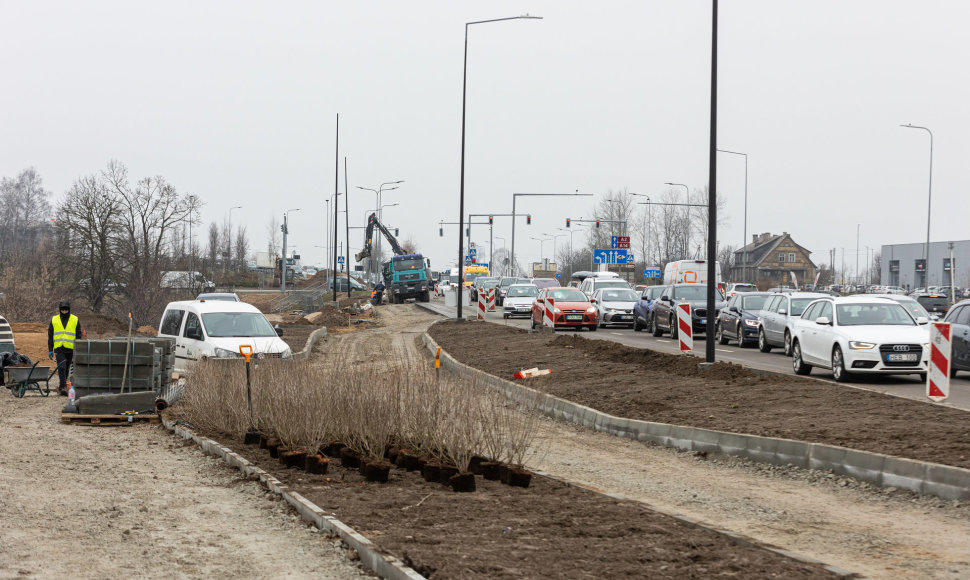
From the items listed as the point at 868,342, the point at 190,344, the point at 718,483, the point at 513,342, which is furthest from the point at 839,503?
the point at 513,342

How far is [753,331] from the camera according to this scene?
3003 cm

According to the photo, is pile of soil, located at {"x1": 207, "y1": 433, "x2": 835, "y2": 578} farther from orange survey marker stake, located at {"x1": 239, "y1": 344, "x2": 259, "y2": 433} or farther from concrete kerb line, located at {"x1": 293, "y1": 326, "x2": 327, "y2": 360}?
concrete kerb line, located at {"x1": 293, "y1": 326, "x2": 327, "y2": 360}

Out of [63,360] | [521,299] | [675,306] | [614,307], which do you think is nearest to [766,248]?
[521,299]

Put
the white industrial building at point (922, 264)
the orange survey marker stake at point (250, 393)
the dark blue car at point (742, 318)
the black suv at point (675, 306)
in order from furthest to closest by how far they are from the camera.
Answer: the white industrial building at point (922, 264) < the black suv at point (675, 306) < the dark blue car at point (742, 318) < the orange survey marker stake at point (250, 393)

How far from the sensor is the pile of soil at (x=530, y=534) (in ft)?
20.5

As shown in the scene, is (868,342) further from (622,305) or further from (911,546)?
(622,305)

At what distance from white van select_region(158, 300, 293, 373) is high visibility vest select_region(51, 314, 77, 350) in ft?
7.13

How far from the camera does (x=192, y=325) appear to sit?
2166 cm

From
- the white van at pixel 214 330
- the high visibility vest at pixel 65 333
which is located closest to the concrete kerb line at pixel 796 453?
the white van at pixel 214 330

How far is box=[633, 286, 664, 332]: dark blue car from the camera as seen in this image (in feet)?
122

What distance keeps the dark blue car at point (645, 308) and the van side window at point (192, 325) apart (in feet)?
62.2

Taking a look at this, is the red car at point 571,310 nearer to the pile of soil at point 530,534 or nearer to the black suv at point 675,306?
the black suv at point 675,306

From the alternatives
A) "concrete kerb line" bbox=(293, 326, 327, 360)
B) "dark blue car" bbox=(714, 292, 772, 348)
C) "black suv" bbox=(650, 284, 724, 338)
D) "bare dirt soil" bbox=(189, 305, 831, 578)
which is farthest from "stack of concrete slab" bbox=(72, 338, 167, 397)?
"black suv" bbox=(650, 284, 724, 338)

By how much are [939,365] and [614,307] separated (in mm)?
26434
